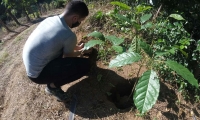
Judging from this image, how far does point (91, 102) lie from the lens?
220 cm

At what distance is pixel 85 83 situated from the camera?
2.40m

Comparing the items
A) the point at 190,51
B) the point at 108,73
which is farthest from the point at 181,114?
the point at 108,73

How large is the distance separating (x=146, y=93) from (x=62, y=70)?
1157mm

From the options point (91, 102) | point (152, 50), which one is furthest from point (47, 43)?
point (152, 50)

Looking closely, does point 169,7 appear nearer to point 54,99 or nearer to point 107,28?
point 107,28

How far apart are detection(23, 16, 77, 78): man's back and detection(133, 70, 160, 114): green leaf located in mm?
986

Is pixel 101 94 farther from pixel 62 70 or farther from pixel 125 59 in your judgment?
pixel 125 59

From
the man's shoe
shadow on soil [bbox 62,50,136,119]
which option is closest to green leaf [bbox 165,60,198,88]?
shadow on soil [bbox 62,50,136,119]

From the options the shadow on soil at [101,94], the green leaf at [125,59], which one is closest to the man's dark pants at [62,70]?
the shadow on soil at [101,94]

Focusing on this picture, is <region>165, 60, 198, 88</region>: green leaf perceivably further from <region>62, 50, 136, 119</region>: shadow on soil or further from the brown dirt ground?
<region>62, 50, 136, 119</region>: shadow on soil

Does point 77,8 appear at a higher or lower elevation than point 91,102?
higher

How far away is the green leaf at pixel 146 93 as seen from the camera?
1.20 meters

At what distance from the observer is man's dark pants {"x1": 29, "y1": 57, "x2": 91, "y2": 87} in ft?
6.98

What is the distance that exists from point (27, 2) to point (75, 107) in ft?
28.2
